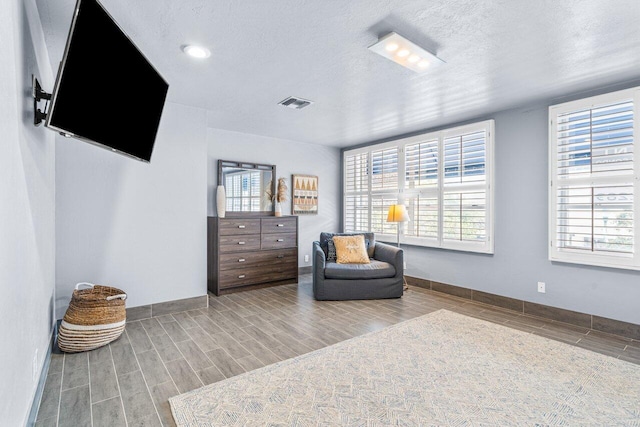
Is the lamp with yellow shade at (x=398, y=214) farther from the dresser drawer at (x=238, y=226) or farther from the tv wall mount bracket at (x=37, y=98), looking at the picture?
the tv wall mount bracket at (x=37, y=98)

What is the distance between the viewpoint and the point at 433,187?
481 cm

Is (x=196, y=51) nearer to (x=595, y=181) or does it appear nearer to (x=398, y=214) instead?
(x=398, y=214)

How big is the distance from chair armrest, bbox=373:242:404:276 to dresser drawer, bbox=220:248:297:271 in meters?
1.34

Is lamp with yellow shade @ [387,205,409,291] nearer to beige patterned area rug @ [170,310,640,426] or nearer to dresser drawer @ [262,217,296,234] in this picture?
dresser drawer @ [262,217,296,234]

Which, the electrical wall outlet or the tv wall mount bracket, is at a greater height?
the tv wall mount bracket

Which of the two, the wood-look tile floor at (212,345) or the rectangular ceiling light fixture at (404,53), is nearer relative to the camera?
the wood-look tile floor at (212,345)

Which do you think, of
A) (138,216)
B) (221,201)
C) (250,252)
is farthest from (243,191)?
(138,216)

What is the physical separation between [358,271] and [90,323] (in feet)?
9.54

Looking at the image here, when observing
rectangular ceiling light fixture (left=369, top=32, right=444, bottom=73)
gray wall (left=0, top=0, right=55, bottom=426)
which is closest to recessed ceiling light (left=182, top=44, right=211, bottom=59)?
gray wall (left=0, top=0, right=55, bottom=426)

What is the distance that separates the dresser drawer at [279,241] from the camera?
500cm

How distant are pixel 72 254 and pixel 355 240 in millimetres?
3361

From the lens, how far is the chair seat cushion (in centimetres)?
429

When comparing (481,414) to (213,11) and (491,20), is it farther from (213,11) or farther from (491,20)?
(213,11)

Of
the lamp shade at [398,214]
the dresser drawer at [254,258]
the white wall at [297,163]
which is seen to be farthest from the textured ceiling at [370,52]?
the dresser drawer at [254,258]
